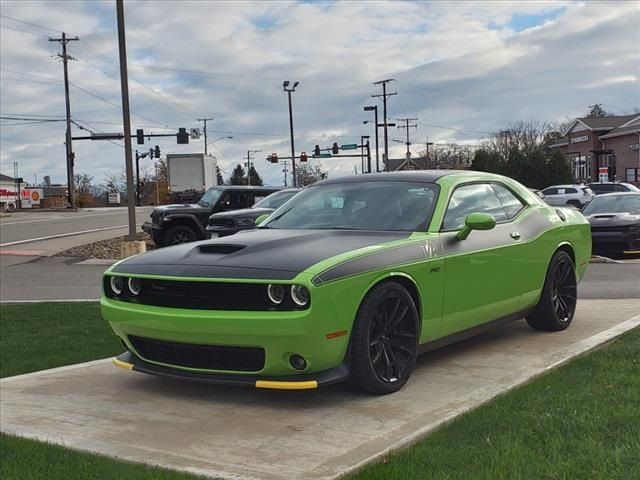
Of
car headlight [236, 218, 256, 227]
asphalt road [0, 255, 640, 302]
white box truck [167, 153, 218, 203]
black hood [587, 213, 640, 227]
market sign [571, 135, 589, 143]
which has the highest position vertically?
market sign [571, 135, 589, 143]

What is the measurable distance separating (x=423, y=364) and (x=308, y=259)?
64.8 inches

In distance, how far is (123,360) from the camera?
16.1ft

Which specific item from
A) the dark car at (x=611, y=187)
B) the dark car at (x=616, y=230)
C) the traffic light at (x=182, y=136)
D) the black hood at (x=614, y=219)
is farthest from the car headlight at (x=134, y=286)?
the traffic light at (x=182, y=136)

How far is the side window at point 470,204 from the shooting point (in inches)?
214

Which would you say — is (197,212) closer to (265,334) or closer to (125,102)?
(125,102)

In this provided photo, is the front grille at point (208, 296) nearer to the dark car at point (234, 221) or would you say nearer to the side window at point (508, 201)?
the side window at point (508, 201)

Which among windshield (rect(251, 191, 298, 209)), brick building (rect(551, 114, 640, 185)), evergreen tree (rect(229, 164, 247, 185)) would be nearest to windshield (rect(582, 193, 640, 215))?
windshield (rect(251, 191, 298, 209))

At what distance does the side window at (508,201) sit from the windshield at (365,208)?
3.06ft

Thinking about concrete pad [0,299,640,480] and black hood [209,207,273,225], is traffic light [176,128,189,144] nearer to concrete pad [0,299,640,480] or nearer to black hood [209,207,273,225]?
black hood [209,207,273,225]

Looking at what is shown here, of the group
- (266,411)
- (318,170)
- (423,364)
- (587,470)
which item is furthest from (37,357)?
(318,170)

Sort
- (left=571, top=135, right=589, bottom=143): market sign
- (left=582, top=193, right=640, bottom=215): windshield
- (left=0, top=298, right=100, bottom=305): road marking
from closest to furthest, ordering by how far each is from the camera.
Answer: (left=0, top=298, right=100, bottom=305): road marking, (left=582, top=193, right=640, bottom=215): windshield, (left=571, top=135, right=589, bottom=143): market sign

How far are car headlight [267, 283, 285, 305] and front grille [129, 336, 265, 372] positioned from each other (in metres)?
0.30

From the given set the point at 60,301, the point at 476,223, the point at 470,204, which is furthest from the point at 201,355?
the point at 60,301

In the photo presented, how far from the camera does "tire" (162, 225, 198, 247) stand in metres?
17.8
